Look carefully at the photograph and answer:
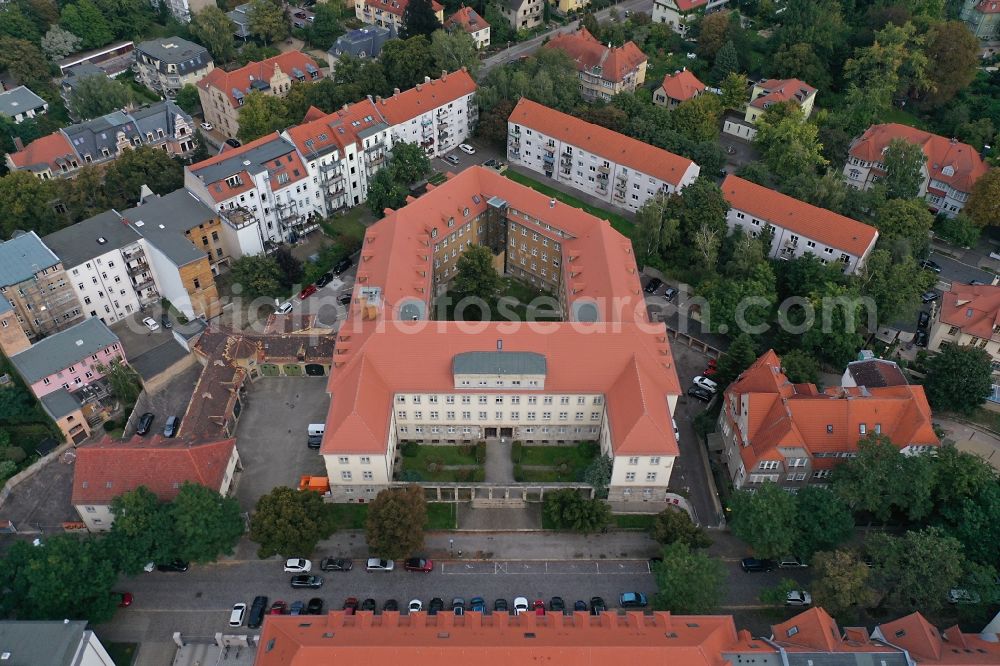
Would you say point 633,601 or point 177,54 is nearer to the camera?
point 633,601

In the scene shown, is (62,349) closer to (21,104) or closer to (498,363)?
(498,363)

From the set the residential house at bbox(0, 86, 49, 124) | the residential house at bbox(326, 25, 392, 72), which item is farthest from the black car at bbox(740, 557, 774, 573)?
the residential house at bbox(0, 86, 49, 124)

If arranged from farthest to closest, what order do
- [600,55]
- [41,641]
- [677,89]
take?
[600,55]
[677,89]
[41,641]

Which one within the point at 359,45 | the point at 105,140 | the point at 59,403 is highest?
the point at 359,45

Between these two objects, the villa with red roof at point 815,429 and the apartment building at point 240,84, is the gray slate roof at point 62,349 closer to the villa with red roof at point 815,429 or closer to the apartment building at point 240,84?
the apartment building at point 240,84

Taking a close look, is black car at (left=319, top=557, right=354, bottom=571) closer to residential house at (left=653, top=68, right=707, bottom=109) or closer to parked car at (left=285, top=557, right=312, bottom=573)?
parked car at (left=285, top=557, right=312, bottom=573)

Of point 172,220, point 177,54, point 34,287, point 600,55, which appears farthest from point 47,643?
point 600,55
